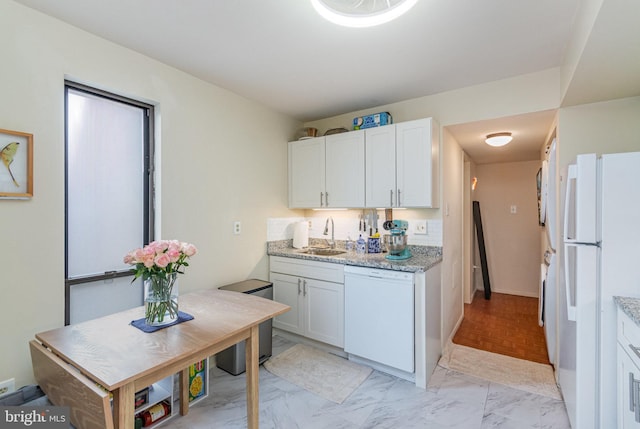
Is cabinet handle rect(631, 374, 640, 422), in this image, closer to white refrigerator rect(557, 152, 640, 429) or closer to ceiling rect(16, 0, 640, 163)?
white refrigerator rect(557, 152, 640, 429)

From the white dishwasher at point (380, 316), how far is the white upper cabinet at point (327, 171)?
2.73 ft

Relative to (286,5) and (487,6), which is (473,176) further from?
(286,5)

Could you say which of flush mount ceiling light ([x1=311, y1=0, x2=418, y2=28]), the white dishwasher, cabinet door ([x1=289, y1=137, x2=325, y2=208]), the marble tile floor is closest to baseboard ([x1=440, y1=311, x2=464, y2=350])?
the marble tile floor

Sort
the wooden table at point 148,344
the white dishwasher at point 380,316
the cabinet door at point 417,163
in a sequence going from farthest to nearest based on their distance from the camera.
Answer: the cabinet door at point 417,163
the white dishwasher at point 380,316
the wooden table at point 148,344

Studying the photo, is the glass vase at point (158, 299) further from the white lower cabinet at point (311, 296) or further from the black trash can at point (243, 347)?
the white lower cabinet at point (311, 296)

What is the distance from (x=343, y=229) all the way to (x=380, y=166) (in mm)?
945

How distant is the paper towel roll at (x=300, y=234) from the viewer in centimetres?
341

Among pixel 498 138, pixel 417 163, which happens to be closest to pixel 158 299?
pixel 417 163

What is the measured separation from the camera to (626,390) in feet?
4.32

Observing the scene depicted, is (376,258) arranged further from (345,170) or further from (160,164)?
(160,164)

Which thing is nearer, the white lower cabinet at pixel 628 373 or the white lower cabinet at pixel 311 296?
the white lower cabinet at pixel 628 373

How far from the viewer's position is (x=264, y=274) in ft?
10.6

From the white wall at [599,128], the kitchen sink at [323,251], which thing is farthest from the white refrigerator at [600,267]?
the kitchen sink at [323,251]

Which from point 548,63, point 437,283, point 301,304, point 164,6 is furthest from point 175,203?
point 548,63
